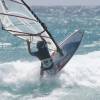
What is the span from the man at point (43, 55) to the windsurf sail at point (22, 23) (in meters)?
0.29

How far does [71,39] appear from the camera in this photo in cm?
1598

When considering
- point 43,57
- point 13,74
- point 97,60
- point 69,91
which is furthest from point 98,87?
point 97,60

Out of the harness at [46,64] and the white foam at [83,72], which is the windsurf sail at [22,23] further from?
the white foam at [83,72]

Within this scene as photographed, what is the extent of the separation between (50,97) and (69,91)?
75cm

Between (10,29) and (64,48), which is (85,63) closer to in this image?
(64,48)

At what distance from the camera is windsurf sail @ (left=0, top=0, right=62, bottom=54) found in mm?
13682

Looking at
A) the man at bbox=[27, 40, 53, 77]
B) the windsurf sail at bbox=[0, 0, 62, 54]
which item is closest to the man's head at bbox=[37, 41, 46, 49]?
the man at bbox=[27, 40, 53, 77]

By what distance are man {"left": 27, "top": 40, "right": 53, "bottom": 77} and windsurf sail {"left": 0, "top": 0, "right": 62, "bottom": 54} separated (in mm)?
292

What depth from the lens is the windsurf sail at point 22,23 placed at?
13.7 metres

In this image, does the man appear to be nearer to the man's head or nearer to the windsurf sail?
the man's head

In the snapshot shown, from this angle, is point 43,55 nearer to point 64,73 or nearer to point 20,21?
point 64,73

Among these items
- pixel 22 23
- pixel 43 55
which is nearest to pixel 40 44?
pixel 43 55

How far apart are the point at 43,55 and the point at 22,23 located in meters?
1.29

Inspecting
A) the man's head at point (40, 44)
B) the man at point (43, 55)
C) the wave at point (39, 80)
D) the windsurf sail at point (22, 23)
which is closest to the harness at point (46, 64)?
the man at point (43, 55)
